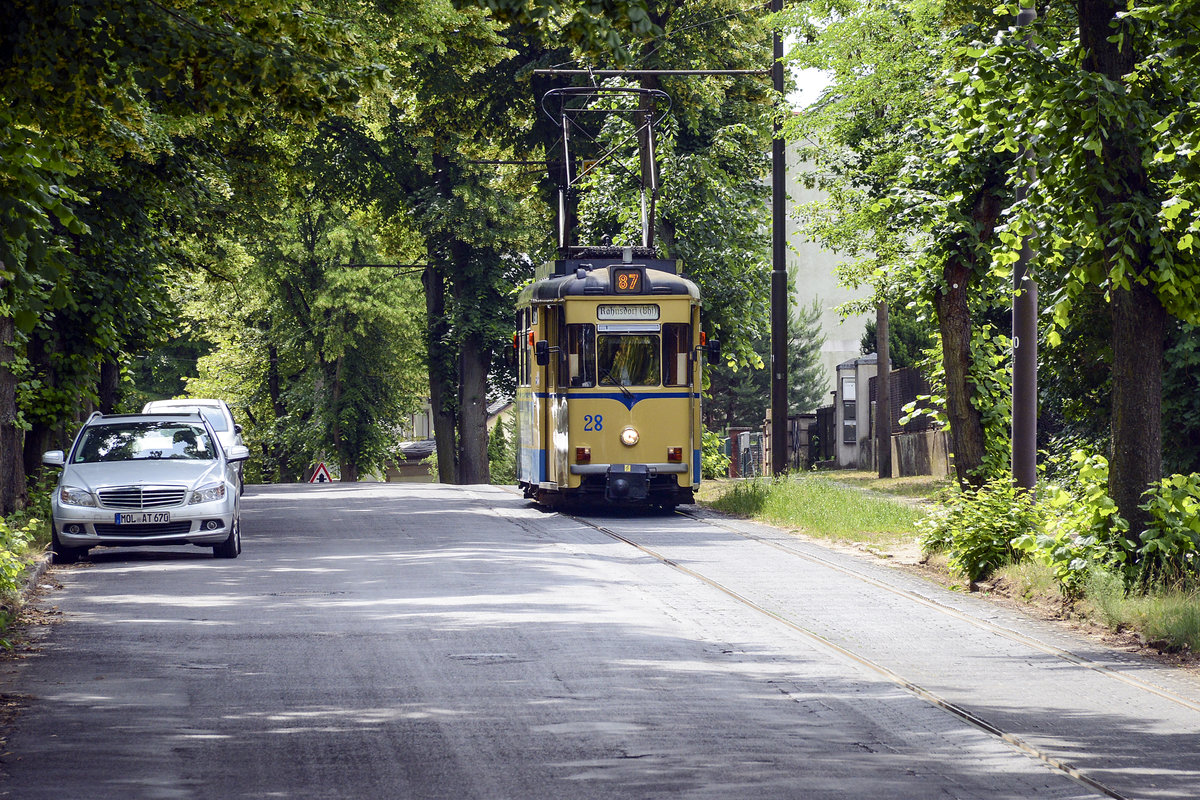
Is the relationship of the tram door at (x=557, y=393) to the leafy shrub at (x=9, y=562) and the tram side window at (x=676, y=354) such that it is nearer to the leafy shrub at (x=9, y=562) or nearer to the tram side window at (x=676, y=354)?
the tram side window at (x=676, y=354)

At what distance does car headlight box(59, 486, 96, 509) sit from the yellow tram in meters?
8.07

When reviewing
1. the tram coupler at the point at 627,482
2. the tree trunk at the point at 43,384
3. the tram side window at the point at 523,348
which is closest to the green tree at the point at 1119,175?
the tram coupler at the point at 627,482

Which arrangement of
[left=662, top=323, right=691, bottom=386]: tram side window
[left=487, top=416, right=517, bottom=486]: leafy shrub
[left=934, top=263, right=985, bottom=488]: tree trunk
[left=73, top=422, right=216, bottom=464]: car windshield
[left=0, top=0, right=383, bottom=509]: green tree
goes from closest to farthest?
[left=0, top=0, right=383, bottom=509]: green tree, [left=934, top=263, right=985, bottom=488]: tree trunk, [left=73, top=422, right=216, bottom=464]: car windshield, [left=662, top=323, right=691, bottom=386]: tram side window, [left=487, top=416, right=517, bottom=486]: leafy shrub

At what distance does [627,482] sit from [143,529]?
8.33 m

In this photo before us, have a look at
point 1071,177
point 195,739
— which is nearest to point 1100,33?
point 1071,177

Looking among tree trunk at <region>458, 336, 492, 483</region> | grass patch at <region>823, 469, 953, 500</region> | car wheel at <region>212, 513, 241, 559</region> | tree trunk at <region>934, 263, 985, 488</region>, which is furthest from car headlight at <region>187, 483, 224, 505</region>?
tree trunk at <region>458, 336, 492, 483</region>

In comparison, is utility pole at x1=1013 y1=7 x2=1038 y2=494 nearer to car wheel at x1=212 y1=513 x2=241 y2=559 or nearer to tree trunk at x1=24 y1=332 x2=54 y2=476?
car wheel at x1=212 y1=513 x2=241 y2=559

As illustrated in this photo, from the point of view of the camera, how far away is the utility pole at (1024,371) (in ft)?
51.2

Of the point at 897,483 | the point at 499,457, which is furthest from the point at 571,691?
the point at 499,457

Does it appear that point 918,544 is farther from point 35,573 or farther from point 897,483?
point 897,483

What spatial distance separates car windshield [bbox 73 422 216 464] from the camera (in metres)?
18.9

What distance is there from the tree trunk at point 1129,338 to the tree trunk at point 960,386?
4677mm

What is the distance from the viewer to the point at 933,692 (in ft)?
31.0

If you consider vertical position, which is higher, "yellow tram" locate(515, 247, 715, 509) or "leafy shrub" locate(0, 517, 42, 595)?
"yellow tram" locate(515, 247, 715, 509)
